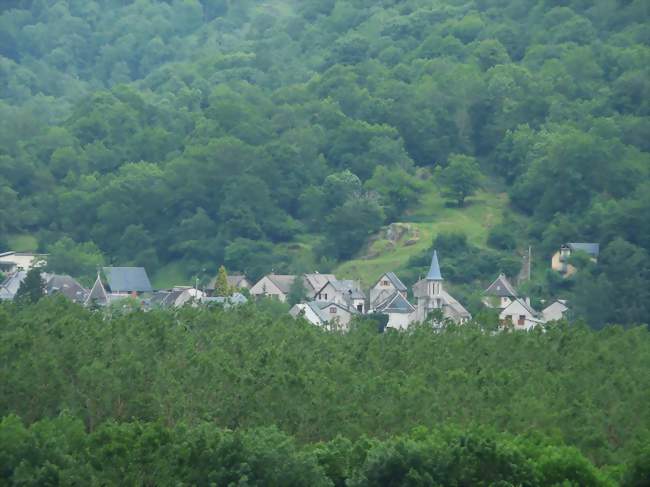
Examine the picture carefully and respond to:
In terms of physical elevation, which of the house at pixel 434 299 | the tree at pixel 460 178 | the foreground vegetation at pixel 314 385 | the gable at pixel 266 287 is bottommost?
the foreground vegetation at pixel 314 385

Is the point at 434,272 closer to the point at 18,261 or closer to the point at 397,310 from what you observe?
the point at 397,310

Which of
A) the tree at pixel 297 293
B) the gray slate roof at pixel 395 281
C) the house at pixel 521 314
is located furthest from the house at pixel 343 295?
the house at pixel 521 314

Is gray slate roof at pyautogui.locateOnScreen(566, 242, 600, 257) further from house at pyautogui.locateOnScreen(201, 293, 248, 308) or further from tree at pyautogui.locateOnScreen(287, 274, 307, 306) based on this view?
house at pyautogui.locateOnScreen(201, 293, 248, 308)

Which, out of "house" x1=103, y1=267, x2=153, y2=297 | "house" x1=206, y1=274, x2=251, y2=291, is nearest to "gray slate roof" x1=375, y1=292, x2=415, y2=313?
"house" x1=206, y1=274, x2=251, y2=291

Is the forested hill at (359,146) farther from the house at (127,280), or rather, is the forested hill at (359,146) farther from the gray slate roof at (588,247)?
the house at (127,280)

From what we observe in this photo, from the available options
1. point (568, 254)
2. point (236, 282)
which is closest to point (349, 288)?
point (236, 282)

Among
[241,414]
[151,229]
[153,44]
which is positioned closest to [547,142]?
[151,229]

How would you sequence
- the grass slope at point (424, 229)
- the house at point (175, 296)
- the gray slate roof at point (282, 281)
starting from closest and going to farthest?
the house at point (175, 296), the gray slate roof at point (282, 281), the grass slope at point (424, 229)
